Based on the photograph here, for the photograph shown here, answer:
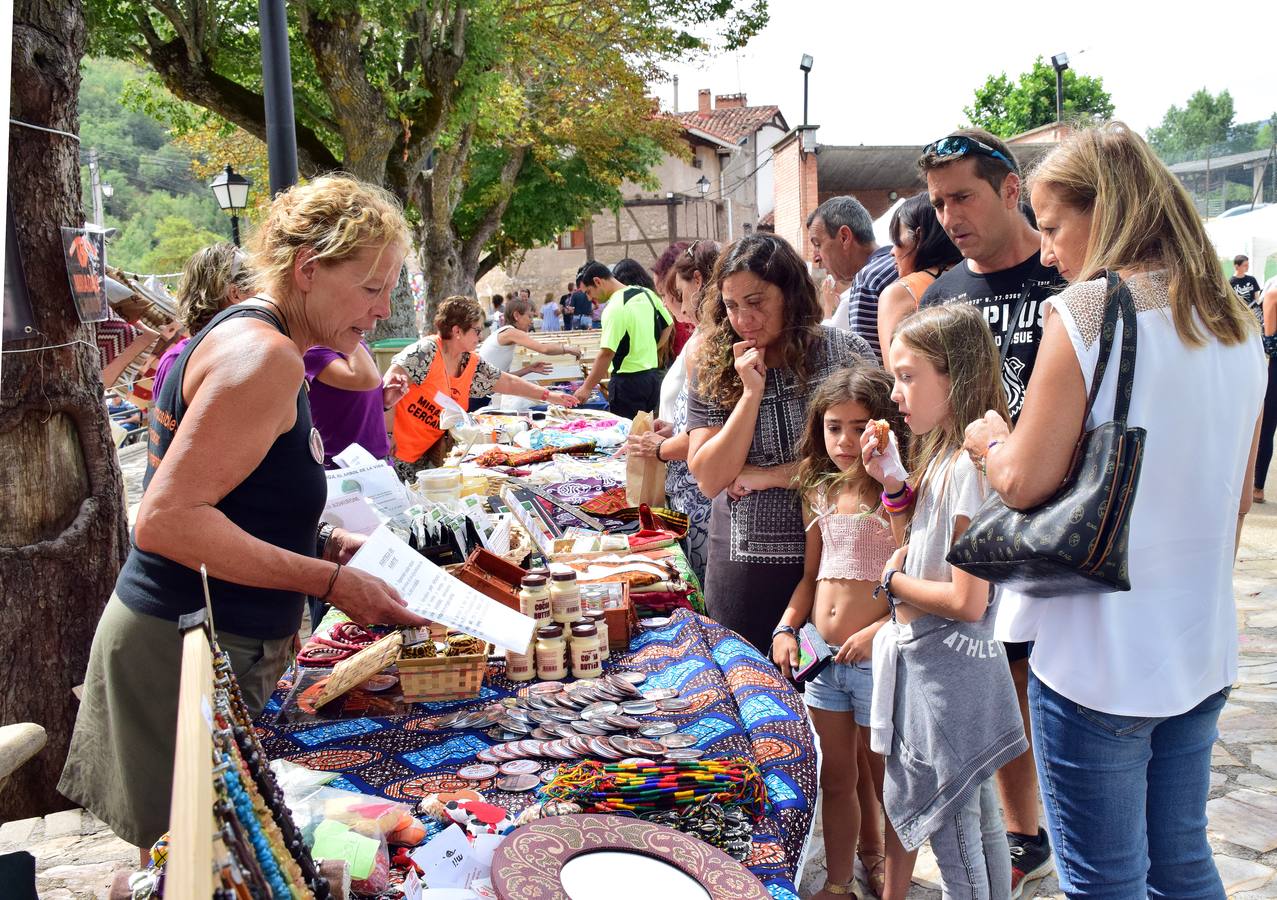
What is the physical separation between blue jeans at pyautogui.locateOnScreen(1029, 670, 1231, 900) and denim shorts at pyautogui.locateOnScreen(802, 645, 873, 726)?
2.52 ft

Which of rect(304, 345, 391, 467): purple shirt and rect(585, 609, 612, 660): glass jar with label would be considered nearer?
rect(585, 609, 612, 660): glass jar with label

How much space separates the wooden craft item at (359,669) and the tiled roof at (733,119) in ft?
149

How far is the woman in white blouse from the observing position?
1.63m

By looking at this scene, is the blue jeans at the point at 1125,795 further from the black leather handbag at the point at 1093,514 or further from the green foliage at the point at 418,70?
the green foliage at the point at 418,70

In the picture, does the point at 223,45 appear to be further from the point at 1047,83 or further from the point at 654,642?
the point at 1047,83

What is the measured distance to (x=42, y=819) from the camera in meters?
3.61

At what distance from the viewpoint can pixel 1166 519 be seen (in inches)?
65.4

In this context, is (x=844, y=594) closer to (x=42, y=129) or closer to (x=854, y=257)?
(x=854, y=257)

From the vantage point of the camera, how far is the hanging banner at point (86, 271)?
11.3 ft

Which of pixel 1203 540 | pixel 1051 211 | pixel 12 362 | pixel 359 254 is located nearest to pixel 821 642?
pixel 1203 540

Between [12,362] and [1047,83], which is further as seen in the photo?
[1047,83]

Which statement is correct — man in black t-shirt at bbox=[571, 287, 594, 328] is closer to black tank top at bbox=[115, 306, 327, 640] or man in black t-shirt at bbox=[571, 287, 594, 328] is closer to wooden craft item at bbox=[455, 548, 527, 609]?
wooden craft item at bbox=[455, 548, 527, 609]

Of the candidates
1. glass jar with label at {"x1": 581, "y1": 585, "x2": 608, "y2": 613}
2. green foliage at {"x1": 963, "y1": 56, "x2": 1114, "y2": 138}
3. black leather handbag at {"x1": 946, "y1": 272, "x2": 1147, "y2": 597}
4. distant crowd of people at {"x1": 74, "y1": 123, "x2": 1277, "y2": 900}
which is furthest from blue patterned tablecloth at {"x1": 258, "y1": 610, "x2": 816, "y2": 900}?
green foliage at {"x1": 963, "y1": 56, "x2": 1114, "y2": 138}

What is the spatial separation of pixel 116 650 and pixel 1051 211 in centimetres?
208
